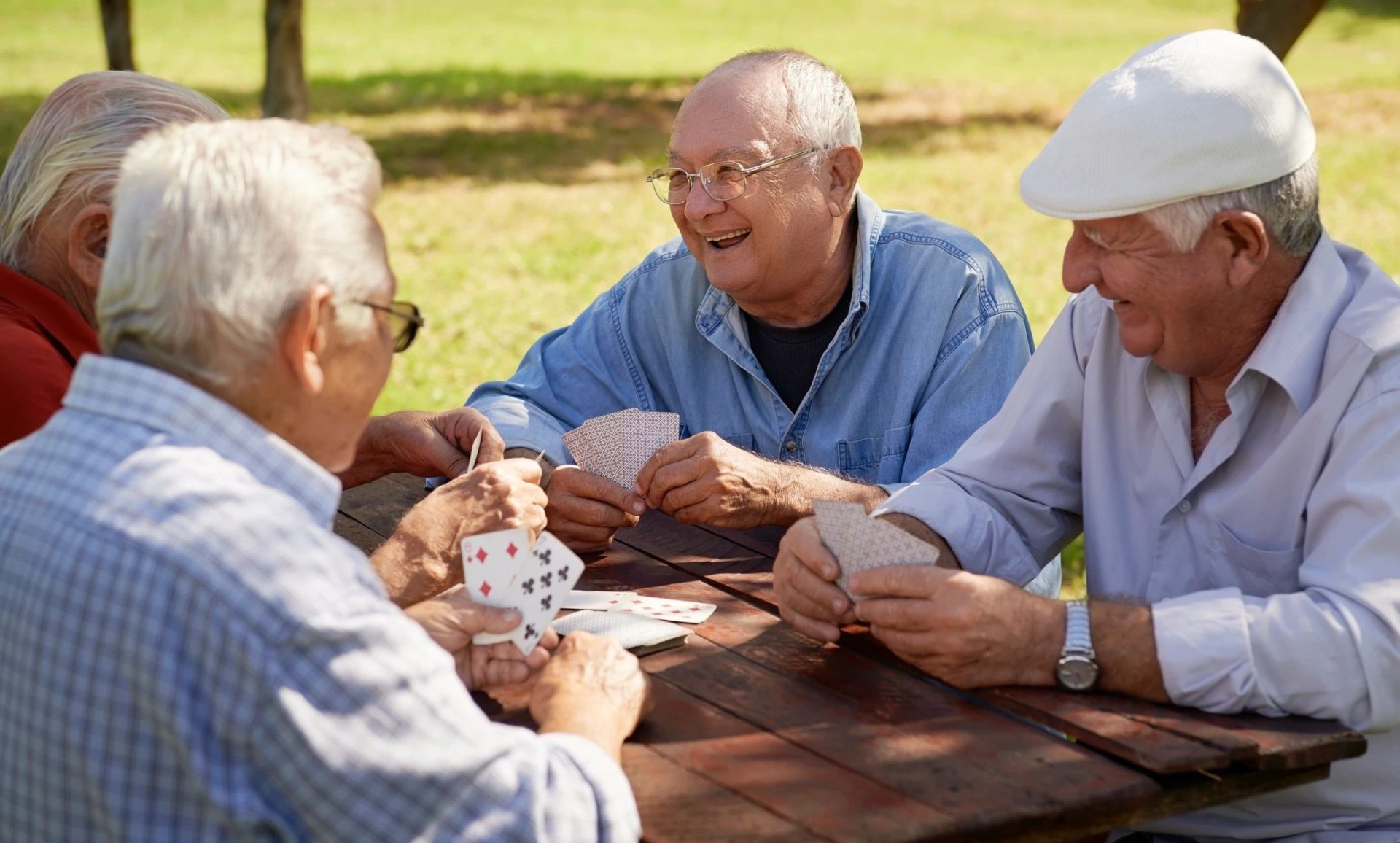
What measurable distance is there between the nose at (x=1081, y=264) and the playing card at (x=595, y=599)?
0.95 metres

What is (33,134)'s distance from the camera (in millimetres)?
2814

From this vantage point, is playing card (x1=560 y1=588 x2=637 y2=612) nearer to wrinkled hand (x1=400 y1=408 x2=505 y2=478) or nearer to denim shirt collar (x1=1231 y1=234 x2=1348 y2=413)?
wrinkled hand (x1=400 y1=408 x2=505 y2=478)

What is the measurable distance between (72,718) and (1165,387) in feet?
6.14

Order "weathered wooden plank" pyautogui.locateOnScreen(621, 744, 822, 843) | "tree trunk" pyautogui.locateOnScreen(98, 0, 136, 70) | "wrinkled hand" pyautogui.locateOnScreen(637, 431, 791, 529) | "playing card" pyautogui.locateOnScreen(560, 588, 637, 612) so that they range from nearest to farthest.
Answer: "weathered wooden plank" pyautogui.locateOnScreen(621, 744, 822, 843) → "playing card" pyautogui.locateOnScreen(560, 588, 637, 612) → "wrinkled hand" pyautogui.locateOnScreen(637, 431, 791, 529) → "tree trunk" pyautogui.locateOnScreen(98, 0, 136, 70)

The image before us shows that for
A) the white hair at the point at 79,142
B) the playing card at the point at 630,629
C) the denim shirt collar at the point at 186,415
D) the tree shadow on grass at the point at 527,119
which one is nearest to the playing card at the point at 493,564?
the playing card at the point at 630,629

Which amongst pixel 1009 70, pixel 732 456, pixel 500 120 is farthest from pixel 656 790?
pixel 1009 70

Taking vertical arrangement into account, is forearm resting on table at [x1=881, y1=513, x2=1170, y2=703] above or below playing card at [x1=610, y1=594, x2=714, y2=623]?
above

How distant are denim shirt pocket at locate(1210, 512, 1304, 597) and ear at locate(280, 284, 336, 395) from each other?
1.55 m

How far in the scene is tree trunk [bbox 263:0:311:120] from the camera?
12852 mm

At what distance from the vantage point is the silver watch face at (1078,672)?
223 centimetres

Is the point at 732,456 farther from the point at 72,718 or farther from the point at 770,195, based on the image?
the point at 72,718

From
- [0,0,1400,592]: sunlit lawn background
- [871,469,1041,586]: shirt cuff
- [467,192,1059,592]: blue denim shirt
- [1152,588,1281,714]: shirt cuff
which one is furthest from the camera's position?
[0,0,1400,592]: sunlit lawn background

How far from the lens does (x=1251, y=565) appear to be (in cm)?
250

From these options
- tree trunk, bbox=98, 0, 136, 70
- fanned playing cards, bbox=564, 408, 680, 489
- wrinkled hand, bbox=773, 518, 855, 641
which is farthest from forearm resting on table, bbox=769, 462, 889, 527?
tree trunk, bbox=98, 0, 136, 70
